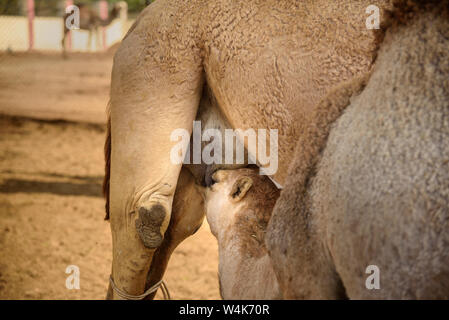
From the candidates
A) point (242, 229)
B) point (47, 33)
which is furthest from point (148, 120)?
point (47, 33)

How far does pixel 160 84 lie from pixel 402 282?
4.03 feet

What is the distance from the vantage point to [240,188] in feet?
5.60

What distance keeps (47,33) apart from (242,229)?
1096 cm

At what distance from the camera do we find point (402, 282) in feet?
2.87

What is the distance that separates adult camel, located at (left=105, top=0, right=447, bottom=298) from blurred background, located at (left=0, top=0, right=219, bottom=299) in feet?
2.44

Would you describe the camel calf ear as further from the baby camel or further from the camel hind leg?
the camel hind leg

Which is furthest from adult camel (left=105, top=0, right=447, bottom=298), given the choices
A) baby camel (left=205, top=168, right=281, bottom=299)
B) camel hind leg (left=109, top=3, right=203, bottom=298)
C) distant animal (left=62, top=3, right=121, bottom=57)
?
distant animal (left=62, top=3, right=121, bottom=57)

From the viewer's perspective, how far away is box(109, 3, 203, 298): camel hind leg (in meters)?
1.89

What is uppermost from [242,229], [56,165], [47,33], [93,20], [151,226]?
[242,229]

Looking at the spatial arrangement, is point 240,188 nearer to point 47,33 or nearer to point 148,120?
point 148,120
